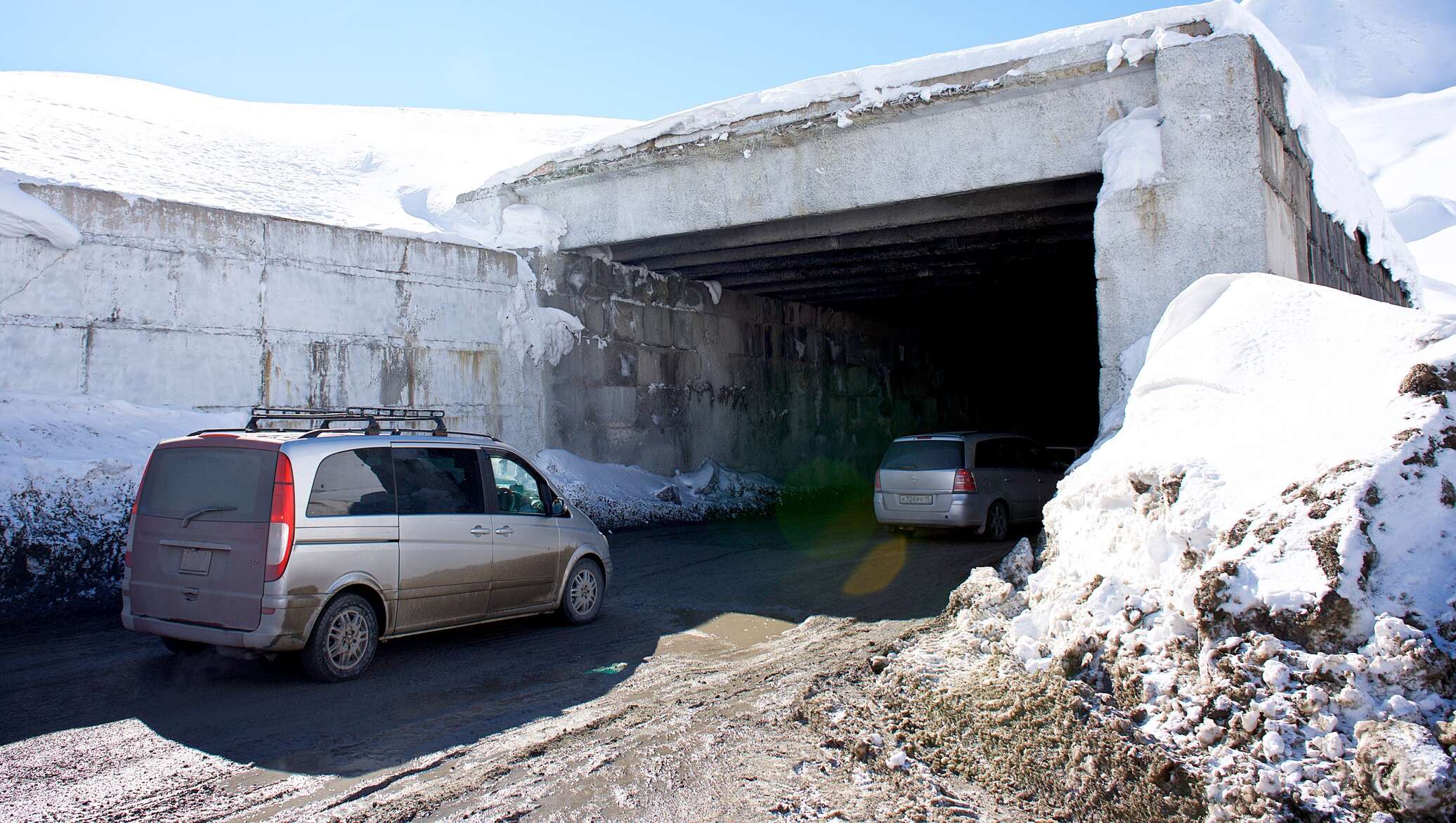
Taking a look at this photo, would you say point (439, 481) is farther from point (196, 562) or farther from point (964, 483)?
point (964, 483)

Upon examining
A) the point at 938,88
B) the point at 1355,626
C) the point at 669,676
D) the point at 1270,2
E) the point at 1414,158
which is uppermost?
the point at 1270,2

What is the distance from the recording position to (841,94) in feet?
38.2

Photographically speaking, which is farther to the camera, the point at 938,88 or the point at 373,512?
the point at 938,88

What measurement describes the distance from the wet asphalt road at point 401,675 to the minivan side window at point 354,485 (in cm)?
110

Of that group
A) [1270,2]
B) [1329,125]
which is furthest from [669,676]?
[1270,2]

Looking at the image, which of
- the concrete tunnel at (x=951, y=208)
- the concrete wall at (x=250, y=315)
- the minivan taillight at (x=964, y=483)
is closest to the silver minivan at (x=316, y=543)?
the concrete wall at (x=250, y=315)

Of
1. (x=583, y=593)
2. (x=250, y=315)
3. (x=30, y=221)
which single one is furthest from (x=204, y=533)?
(x=250, y=315)

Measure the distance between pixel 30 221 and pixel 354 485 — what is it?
5.86 meters

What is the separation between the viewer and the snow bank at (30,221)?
9438 millimetres

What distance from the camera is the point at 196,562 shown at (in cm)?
616

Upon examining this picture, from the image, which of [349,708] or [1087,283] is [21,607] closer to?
[349,708]

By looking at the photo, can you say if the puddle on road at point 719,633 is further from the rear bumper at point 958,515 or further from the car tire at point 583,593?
the rear bumper at point 958,515

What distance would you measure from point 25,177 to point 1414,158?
5253cm

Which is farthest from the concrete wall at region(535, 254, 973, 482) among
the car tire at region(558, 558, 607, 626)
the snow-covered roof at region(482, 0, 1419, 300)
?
the car tire at region(558, 558, 607, 626)
